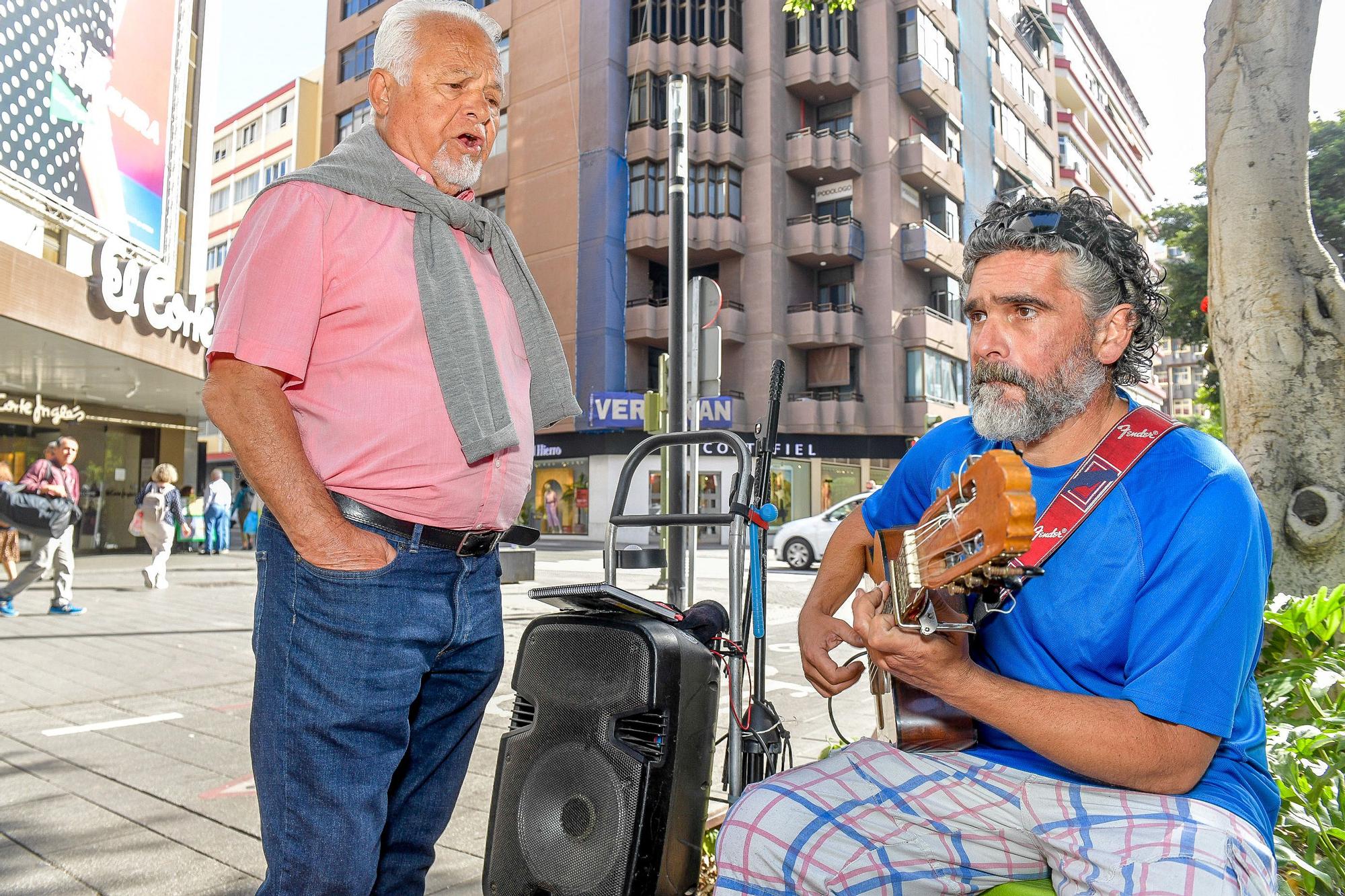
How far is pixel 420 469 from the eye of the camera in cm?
179

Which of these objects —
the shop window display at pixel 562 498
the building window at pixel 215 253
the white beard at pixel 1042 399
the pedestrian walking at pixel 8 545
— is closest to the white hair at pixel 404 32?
the white beard at pixel 1042 399

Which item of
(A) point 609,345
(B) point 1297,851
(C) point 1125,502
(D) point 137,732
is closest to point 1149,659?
(C) point 1125,502

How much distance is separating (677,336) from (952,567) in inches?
278

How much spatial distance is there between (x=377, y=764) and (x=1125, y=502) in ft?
4.97

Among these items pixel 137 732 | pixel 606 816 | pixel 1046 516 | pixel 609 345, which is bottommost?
pixel 137 732

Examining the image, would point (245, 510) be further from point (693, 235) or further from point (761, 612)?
point (761, 612)

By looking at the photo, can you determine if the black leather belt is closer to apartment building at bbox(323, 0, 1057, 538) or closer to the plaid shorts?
the plaid shorts

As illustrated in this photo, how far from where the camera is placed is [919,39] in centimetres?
3216

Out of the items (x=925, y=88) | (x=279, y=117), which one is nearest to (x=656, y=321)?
(x=925, y=88)

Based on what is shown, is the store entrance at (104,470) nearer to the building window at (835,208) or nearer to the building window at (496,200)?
the building window at (496,200)

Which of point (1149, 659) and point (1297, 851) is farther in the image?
point (1297, 851)

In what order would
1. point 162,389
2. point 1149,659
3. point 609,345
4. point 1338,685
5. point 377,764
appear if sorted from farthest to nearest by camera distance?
point 609,345 < point 162,389 < point 1338,685 < point 377,764 < point 1149,659

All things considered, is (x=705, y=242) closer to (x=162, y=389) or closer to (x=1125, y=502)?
(x=162, y=389)

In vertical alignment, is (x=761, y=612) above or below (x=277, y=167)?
below
